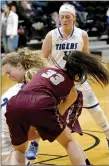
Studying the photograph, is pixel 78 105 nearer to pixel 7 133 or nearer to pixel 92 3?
pixel 7 133

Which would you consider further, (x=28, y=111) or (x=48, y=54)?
(x=48, y=54)

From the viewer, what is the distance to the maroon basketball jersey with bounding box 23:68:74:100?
2785 mm

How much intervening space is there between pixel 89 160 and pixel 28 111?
4.99ft

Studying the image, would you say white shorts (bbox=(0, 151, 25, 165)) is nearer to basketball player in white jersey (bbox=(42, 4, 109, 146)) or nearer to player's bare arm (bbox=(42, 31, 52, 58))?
basketball player in white jersey (bbox=(42, 4, 109, 146))

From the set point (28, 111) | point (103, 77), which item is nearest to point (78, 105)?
point (103, 77)

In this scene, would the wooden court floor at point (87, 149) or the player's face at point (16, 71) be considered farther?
the wooden court floor at point (87, 149)

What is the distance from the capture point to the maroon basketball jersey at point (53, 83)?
2.79m

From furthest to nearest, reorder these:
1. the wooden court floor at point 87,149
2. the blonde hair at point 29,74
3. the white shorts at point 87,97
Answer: the white shorts at point 87,97 → the wooden court floor at point 87,149 → the blonde hair at point 29,74

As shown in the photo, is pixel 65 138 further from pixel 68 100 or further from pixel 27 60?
pixel 27 60

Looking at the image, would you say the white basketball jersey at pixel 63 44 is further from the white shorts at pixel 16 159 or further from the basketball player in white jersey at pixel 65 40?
the white shorts at pixel 16 159

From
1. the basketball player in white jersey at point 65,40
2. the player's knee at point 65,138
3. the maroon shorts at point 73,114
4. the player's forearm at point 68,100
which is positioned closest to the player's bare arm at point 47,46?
the basketball player in white jersey at point 65,40

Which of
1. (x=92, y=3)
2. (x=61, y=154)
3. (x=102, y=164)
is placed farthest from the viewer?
(x=92, y=3)

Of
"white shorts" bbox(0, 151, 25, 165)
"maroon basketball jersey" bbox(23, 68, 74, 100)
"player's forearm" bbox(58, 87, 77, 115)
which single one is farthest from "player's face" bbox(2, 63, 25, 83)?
"white shorts" bbox(0, 151, 25, 165)

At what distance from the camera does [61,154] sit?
14.1 feet
